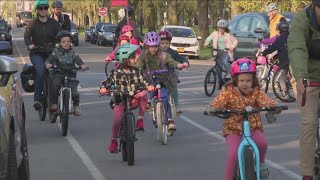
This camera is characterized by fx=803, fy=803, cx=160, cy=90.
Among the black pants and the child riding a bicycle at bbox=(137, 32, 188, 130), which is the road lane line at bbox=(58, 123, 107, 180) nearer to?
the black pants

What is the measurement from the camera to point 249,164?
6.56 metres

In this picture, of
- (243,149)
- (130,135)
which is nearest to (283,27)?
(130,135)

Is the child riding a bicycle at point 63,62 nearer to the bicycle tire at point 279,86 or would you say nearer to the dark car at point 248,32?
the bicycle tire at point 279,86

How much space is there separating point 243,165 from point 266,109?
539 millimetres

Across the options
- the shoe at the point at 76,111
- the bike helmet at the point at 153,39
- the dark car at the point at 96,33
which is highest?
the bike helmet at the point at 153,39

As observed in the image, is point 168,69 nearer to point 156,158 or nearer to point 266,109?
point 156,158

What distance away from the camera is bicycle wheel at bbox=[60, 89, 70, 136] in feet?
39.3

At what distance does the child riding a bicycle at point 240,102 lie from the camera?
6.83 metres

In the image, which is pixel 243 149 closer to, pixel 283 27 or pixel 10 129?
pixel 10 129

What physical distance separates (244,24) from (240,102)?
16296 mm

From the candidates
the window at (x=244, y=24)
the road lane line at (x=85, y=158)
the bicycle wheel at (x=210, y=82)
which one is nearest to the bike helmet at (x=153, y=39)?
the road lane line at (x=85, y=158)

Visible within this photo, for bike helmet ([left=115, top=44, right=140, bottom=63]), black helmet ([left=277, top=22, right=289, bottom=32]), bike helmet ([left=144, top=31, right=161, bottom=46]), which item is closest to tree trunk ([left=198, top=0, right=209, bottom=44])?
black helmet ([left=277, top=22, right=289, bottom=32])

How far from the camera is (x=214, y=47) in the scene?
1880 cm

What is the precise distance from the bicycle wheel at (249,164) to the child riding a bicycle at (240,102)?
22 cm
